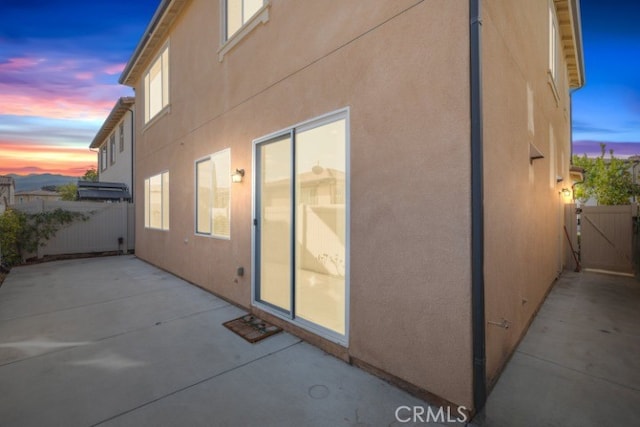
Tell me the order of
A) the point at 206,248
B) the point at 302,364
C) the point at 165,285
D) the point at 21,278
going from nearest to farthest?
the point at 302,364 < the point at 206,248 < the point at 165,285 < the point at 21,278

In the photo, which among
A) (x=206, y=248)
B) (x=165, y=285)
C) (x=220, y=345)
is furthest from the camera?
(x=165, y=285)

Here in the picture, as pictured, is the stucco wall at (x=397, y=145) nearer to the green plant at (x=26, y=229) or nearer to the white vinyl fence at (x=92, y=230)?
the green plant at (x=26, y=229)

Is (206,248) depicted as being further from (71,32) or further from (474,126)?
(71,32)

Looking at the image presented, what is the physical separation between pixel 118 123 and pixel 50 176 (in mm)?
90530

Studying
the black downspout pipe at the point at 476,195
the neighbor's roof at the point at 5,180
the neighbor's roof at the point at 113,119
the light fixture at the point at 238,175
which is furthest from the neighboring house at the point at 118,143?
the black downspout pipe at the point at 476,195

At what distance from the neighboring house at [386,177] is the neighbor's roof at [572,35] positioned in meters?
2.16

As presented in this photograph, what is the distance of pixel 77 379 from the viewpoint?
8.74ft

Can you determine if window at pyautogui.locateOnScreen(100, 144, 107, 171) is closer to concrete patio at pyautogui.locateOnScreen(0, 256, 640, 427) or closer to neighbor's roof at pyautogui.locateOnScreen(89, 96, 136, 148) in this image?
neighbor's roof at pyautogui.locateOnScreen(89, 96, 136, 148)

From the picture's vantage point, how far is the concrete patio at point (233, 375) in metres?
2.16

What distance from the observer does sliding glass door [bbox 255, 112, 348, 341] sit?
3.21 metres

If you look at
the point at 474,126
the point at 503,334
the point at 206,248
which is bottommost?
the point at 503,334

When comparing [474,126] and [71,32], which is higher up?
[71,32]

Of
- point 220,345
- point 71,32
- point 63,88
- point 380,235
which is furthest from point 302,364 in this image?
point 63,88

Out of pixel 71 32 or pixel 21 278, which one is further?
pixel 71 32
